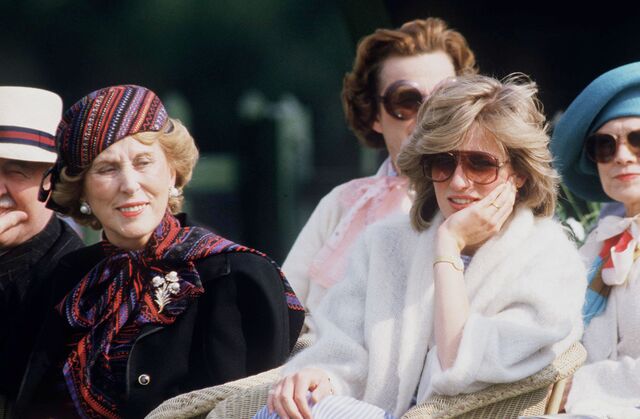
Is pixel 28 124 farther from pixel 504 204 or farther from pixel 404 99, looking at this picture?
pixel 504 204

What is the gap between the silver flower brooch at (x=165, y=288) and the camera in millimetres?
4387

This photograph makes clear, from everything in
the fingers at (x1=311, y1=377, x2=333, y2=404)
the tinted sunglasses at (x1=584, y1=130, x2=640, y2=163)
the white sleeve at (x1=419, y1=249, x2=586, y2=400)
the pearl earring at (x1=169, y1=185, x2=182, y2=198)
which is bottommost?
→ the fingers at (x1=311, y1=377, x2=333, y2=404)

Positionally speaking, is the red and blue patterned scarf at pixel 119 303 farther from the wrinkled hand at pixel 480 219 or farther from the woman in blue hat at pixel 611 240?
the woman in blue hat at pixel 611 240

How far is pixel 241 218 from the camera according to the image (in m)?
8.17

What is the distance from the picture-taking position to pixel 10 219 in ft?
16.4

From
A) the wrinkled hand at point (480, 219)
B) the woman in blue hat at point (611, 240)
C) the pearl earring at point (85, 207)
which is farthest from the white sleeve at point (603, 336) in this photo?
the pearl earring at point (85, 207)

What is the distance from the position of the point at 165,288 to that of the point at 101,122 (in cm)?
57

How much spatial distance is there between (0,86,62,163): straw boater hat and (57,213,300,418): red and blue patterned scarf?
63 cm

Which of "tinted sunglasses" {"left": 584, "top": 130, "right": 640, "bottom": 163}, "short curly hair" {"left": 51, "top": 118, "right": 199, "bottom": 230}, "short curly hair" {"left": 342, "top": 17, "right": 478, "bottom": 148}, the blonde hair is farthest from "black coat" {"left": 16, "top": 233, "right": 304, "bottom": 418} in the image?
"short curly hair" {"left": 342, "top": 17, "right": 478, "bottom": 148}

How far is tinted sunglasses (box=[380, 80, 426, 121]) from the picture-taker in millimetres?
5301

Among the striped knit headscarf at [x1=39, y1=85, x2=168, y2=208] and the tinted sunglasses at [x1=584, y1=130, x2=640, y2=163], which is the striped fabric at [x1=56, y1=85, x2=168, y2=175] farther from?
the tinted sunglasses at [x1=584, y1=130, x2=640, y2=163]

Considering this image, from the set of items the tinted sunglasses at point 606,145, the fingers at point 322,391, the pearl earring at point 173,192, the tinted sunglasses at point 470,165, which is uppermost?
the tinted sunglasses at point 470,165

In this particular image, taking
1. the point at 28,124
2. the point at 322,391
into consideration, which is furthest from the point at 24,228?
the point at 322,391

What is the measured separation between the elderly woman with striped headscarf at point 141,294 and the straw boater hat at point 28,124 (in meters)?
0.44
